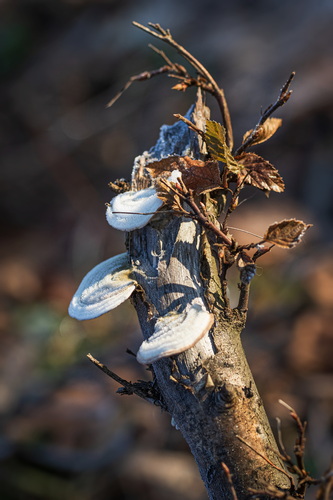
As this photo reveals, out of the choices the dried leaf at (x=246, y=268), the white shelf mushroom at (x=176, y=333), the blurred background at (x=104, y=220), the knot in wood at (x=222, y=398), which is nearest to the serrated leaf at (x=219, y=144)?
the dried leaf at (x=246, y=268)

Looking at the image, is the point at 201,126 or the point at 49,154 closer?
the point at 201,126

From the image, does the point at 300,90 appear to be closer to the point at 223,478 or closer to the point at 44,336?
the point at 44,336

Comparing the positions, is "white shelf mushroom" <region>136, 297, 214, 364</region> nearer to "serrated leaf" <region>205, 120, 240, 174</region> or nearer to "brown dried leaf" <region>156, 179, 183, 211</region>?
"brown dried leaf" <region>156, 179, 183, 211</region>

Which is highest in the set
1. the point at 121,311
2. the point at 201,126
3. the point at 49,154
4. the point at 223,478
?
the point at 201,126

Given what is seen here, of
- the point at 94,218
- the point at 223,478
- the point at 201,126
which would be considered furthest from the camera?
the point at 94,218

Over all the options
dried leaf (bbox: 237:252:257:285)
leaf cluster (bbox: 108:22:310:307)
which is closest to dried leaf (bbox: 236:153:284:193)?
leaf cluster (bbox: 108:22:310:307)

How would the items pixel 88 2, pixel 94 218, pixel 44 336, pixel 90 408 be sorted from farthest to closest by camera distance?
1. pixel 88 2
2. pixel 94 218
3. pixel 44 336
4. pixel 90 408

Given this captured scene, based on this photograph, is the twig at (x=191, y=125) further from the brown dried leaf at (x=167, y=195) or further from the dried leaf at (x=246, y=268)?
the dried leaf at (x=246, y=268)

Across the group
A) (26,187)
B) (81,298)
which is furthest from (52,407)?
(26,187)

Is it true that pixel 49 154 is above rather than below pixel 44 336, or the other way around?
above
